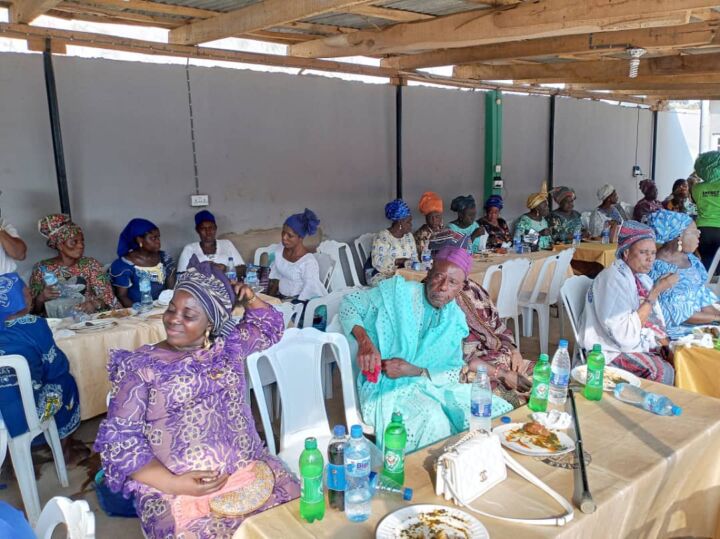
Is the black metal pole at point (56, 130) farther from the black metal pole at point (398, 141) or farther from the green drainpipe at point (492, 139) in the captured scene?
the green drainpipe at point (492, 139)

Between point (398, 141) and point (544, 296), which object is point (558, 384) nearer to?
point (544, 296)

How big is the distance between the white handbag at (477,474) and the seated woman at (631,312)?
172 centimetres

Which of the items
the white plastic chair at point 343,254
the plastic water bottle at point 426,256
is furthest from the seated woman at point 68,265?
the plastic water bottle at point 426,256

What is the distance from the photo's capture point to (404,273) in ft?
17.6

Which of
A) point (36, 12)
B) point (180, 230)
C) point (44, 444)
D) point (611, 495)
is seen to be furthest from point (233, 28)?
point (611, 495)

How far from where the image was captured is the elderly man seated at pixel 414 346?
2.71 m

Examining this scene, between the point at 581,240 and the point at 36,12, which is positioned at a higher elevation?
the point at 36,12

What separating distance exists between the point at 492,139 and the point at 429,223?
2.54 meters

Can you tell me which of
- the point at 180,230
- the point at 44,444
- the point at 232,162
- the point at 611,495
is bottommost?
the point at 44,444

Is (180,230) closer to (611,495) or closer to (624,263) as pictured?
(624,263)

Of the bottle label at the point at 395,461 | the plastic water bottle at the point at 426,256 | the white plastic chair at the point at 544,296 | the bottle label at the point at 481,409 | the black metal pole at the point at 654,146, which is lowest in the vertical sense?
the white plastic chair at the point at 544,296

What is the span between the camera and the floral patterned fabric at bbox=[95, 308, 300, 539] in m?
1.93

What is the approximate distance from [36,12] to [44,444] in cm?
307

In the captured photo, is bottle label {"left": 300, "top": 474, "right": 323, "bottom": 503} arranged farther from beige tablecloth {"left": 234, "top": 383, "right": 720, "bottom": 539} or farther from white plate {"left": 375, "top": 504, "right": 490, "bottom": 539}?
white plate {"left": 375, "top": 504, "right": 490, "bottom": 539}
